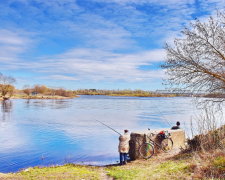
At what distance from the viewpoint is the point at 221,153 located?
1118 centimetres

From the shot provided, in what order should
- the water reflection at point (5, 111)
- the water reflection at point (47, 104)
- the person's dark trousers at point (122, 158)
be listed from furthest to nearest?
the water reflection at point (47, 104), the water reflection at point (5, 111), the person's dark trousers at point (122, 158)

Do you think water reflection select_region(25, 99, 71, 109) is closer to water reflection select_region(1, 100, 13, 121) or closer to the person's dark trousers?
water reflection select_region(1, 100, 13, 121)

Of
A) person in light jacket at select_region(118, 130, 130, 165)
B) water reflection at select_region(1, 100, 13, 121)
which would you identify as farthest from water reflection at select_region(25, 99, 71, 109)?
person in light jacket at select_region(118, 130, 130, 165)

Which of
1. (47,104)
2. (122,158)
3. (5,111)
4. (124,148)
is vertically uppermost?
(47,104)

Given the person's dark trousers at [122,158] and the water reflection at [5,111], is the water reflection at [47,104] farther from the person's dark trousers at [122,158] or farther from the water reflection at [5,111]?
the person's dark trousers at [122,158]

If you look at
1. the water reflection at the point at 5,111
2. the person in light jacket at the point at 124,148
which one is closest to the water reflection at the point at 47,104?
the water reflection at the point at 5,111

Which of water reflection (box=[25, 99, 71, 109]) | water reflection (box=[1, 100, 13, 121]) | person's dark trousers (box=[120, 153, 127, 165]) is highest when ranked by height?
water reflection (box=[25, 99, 71, 109])

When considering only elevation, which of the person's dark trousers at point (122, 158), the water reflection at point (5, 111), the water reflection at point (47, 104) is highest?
the water reflection at point (47, 104)

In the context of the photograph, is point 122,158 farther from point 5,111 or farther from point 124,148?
point 5,111

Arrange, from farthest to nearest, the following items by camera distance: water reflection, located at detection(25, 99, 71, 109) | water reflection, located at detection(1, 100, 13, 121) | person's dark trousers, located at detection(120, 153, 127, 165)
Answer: water reflection, located at detection(25, 99, 71, 109)
water reflection, located at detection(1, 100, 13, 121)
person's dark trousers, located at detection(120, 153, 127, 165)

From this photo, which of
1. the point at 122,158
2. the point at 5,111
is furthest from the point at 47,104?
the point at 122,158

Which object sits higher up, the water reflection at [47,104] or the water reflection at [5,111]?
the water reflection at [47,104]

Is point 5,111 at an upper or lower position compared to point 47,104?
lower

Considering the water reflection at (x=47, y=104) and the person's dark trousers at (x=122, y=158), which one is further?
the water reflection at (x=47, y=104)
